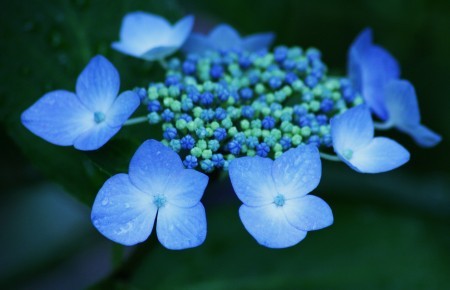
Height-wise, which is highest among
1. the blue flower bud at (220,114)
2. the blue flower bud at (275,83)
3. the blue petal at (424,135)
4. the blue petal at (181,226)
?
the blue flower bud at (220,114)

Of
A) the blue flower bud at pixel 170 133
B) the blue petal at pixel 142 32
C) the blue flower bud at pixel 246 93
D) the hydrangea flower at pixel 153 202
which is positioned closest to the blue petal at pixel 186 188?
the hydrangea flower at pixel 153 202

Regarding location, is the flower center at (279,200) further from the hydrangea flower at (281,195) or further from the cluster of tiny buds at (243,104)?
the cluster of tiny buds at (243,104)

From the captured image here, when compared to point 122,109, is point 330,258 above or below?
below

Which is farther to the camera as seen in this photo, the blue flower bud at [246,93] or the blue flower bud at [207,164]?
the blue flower bud at [246,93]

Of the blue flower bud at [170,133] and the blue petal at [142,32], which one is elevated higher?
the blue petal at [142,32]

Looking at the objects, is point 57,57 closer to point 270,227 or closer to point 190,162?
point 190,162

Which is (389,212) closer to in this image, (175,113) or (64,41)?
(175,113)

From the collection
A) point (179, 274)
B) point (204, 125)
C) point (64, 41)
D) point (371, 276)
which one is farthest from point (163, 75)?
point (371, 276)

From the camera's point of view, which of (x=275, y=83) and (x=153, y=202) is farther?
(x=275, y=83)

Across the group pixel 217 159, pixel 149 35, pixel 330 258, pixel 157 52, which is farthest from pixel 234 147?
pixel 330 258
